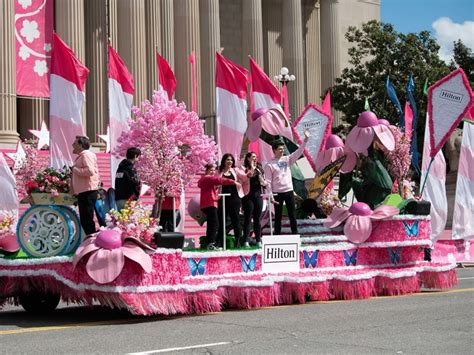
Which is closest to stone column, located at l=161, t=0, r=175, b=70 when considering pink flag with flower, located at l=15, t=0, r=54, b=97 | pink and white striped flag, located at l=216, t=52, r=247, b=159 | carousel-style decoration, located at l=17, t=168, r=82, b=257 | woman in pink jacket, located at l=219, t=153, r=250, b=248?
pink flag with flower, located at l=15, t=0, r=54, b=97

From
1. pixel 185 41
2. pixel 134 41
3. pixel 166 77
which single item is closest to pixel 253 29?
pixel 185 41

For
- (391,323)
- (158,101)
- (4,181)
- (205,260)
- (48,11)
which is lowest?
(391,323)

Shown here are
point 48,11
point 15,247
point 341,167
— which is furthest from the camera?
point 48,11

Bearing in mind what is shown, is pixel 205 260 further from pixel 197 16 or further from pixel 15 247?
pixel 197 16

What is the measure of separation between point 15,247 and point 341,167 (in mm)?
5590

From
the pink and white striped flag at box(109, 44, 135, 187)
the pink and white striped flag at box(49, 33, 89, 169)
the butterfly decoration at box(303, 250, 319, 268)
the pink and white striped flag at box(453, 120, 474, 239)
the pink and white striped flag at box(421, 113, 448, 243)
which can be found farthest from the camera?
the pink and white striped flag at box(453, 120, 474, 239)

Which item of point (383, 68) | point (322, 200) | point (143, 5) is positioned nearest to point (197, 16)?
point (143, 5)

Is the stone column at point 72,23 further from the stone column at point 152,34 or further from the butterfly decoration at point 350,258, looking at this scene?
the butterfly decoration at point 350,258

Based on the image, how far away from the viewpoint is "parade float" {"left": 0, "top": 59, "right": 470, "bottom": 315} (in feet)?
32.0

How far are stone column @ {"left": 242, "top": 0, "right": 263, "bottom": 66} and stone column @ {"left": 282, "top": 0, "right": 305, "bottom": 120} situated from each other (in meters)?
2.08

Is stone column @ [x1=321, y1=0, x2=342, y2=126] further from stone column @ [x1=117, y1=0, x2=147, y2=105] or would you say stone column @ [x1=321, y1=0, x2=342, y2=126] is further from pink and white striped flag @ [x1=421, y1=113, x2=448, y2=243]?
pink and white striped flag @ [x1=421, y1=113, x2=448, y2=243]

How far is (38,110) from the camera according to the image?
32.2m

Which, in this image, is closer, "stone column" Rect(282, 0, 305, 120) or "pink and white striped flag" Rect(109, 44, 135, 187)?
"pink and white striped flag" Rect(109, 44, 135, 187)

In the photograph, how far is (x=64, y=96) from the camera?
13484 mm
